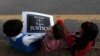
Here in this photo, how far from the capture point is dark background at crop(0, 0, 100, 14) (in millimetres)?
8578

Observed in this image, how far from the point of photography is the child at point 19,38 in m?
5.14

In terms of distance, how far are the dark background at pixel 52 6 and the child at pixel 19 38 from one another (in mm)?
3202

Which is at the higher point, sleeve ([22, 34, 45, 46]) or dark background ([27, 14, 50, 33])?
dark background ([27, 14, 50, 33])

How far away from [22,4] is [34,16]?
140 inches

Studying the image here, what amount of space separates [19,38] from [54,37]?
399 millimetres

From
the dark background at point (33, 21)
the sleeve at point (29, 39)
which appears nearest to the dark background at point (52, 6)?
the dark background at point (33, 21)

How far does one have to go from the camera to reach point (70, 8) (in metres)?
8.81

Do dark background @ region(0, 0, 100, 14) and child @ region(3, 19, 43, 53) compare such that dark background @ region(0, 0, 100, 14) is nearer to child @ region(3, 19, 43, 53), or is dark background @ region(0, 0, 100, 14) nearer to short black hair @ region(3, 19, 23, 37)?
child @ region(3, 19, 43, 53)

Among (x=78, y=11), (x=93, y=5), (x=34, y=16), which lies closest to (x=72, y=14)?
(x=78, y=11)

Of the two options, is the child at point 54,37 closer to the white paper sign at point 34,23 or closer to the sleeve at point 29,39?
the sleeve at point 29,39

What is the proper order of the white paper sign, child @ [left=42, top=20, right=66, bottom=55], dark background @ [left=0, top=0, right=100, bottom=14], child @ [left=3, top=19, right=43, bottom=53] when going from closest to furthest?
child @ [left=42, top=20, right=66, bottom=55] → child @ [left=3, top=19, right=43, bottom=53] → the white paper sign → dark background @ [left=0, top=0, right=100, bottom=14]

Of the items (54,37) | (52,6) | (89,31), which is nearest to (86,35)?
(89,31)

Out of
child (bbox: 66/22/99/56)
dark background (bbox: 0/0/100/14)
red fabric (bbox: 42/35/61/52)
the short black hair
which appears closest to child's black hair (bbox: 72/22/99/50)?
child (bbox: 66/22/99/56)

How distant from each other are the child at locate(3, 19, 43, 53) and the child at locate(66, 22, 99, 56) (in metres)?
0.37
